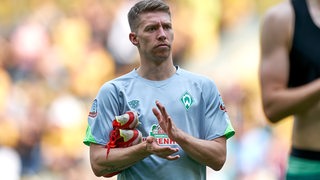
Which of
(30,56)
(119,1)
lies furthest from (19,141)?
(119,1)

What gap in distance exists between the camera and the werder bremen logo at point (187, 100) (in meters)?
4.97

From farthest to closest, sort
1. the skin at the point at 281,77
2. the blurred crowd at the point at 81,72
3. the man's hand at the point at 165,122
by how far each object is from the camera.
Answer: the blurred crowd at the point at 81,72 < the man's hand at the point at 165,122 < the skin at the point at 281,77

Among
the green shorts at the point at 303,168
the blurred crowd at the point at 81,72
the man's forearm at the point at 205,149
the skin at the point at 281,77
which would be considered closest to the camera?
the skin at the point at 281,77

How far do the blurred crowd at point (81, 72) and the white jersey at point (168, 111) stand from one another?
605 centimetres

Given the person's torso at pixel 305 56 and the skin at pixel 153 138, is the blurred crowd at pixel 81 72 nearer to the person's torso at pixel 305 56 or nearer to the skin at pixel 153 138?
the skin at pixel 153 138

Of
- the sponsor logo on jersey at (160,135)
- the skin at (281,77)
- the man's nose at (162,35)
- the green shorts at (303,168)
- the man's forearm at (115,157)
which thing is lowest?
the green shorts at (303,168)

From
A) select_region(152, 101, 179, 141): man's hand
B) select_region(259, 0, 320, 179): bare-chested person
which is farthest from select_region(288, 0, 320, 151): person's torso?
select_region(152, 101, 179, 141): man's hand

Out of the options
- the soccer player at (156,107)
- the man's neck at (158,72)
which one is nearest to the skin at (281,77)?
the soccer player at (156,107)

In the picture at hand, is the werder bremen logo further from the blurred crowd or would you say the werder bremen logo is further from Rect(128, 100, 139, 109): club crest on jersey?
the blurred crowd

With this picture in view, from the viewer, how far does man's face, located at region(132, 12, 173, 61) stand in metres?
4.95

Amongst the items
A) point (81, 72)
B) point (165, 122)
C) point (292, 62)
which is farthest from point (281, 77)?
point (81, 72)

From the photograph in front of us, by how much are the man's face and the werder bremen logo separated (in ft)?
0.76

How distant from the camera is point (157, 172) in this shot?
4.94m

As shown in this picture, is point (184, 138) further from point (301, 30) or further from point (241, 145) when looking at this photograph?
point (241, 145)
